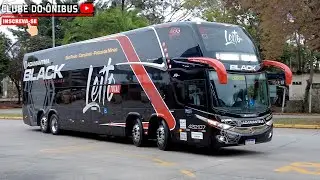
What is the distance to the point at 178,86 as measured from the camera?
1449 cm

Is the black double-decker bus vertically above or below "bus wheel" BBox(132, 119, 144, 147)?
above

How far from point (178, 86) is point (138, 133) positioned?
8.79ft

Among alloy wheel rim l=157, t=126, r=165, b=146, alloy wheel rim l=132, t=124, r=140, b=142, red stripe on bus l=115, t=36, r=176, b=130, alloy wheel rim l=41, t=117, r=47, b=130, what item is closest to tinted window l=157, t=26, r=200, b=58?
red stripe on bus l=115, t=36, r=176, b=130

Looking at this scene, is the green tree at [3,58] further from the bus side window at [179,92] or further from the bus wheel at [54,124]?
the bus side window at [179,92]

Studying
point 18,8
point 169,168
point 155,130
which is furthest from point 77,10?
point 169,168

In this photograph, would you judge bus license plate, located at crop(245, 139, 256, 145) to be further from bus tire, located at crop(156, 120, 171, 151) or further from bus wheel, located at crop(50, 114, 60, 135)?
bus wheel, located at crop(50, 114, 60, 135)

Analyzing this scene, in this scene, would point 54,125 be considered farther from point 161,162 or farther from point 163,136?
point 161,162

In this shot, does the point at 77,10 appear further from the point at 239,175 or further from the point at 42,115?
Result: the point at 239,175

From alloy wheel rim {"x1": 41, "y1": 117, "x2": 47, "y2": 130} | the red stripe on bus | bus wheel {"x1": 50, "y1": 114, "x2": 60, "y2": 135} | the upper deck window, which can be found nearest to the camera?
the upper deck window

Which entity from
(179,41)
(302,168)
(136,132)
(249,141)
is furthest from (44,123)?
(302,168)

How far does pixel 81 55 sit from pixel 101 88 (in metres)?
2.27

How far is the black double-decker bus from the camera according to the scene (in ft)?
44.3

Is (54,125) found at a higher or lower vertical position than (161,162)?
higher

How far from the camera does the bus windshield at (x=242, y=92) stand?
13.5 m
